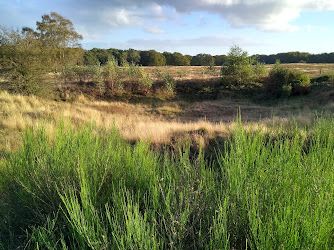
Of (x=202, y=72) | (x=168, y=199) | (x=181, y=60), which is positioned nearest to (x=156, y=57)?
(x=181, y=60)

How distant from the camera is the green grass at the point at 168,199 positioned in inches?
62.0

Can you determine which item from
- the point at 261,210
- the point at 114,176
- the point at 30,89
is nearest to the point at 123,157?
the point at 114,176

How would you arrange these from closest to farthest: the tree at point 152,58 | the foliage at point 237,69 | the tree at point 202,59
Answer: the foliage at point 237,69
the tree at point 152,58
the tree at point 202,59

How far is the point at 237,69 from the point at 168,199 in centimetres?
3148

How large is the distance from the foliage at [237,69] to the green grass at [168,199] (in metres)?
29.9

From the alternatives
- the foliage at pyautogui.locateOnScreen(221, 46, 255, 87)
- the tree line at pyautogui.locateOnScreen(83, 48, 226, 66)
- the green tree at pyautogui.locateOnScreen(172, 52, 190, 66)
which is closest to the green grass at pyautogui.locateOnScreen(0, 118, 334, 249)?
the foliage at pyautogui.locateOnScreen(221, 46, 255, 87)

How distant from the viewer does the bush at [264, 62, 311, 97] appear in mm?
25391

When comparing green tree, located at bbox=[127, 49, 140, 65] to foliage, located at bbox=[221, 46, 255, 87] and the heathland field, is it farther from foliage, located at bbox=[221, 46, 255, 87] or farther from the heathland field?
the heathland field

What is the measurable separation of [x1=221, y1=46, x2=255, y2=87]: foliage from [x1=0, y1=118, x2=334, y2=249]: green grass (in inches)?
1177

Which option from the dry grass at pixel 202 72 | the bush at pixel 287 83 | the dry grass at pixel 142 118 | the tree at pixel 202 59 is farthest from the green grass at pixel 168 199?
the tree at pixel 202 59

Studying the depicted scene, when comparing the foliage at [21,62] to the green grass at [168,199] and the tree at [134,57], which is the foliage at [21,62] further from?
the tree at [134,57]

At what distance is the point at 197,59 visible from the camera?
3317 inches

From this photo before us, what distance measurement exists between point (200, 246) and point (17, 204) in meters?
2.19

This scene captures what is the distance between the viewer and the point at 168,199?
194 centimetres
